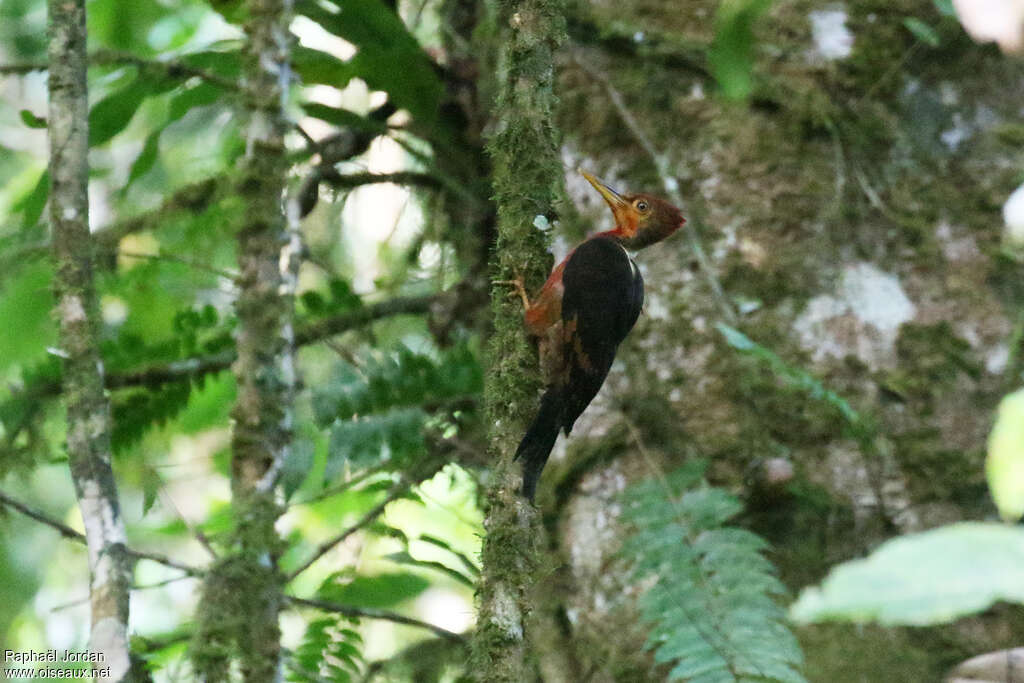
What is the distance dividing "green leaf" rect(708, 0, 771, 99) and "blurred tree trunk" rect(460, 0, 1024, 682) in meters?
0.31

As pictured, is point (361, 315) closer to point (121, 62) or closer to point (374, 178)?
point (374, 178)

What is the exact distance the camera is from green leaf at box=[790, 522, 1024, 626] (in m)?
0.56

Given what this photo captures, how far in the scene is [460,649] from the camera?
353 cm

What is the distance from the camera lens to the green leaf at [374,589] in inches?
144

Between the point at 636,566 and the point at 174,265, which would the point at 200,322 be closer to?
the point at 174,265

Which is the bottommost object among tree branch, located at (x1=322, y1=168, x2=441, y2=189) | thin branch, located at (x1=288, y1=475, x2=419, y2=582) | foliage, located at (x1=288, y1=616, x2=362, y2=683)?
foliage, located at (x1=288, y1=616, x2=362, y2=683)

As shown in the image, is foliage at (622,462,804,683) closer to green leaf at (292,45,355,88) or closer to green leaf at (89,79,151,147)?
green leaf at (292,45,355,88)

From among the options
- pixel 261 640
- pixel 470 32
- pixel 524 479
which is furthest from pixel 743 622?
pixel 470 32

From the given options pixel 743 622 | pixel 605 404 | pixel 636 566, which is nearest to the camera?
pixel 743 622

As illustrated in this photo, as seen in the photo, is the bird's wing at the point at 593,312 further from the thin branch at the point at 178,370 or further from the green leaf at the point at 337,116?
the thin branch at the point at 178,370

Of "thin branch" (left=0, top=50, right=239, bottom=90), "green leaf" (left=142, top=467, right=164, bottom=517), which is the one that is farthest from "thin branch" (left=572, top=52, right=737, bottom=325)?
"green leaf" (left=142, top=467, right=164, bottom=517)

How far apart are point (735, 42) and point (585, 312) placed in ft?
2.64

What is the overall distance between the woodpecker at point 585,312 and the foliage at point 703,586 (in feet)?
1.18

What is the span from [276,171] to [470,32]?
5.90 feet
